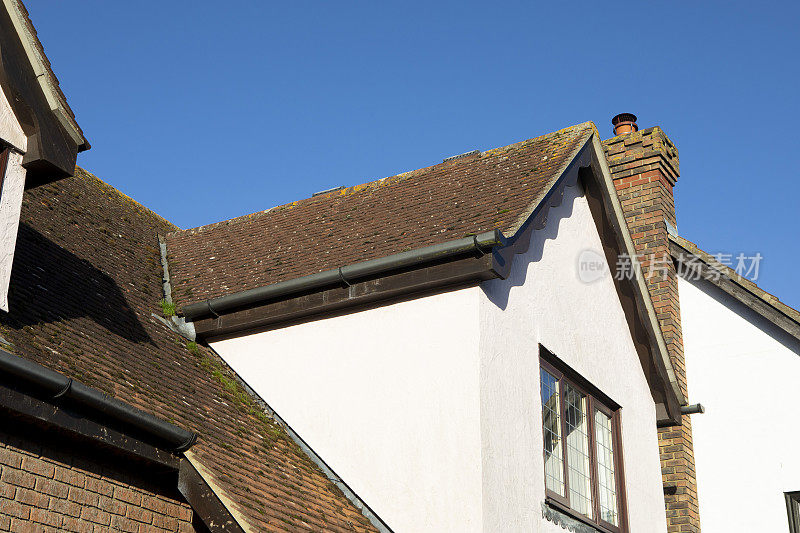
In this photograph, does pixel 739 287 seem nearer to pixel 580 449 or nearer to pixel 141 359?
pixel 580 449

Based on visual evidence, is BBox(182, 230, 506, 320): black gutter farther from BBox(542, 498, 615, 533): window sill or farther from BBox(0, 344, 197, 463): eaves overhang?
BBox(542, 498, 615, 533): window sill

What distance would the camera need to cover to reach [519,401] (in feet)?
27.3

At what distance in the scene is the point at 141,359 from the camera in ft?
25.6

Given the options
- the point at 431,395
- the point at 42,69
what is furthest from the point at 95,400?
the point at 431,395

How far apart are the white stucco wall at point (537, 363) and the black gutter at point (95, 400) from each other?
8.53ft

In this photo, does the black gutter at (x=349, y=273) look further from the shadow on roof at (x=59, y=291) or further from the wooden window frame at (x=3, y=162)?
the wooden window frame at (x=3, y=162)

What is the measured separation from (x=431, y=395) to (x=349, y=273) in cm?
141

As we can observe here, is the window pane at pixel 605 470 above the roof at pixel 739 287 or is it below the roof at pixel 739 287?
below

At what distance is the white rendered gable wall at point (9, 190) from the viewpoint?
Result: 6.61 meters

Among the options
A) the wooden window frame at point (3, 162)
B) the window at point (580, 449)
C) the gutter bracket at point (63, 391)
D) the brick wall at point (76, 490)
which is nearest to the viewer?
the brick wall at point (76, 490)

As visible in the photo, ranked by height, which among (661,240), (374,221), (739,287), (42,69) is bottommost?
(42,69)

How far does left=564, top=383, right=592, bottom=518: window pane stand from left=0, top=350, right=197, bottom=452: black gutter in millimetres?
4463

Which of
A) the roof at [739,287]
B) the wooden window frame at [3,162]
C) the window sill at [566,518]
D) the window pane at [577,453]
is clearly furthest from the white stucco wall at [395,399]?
the roof at [739,287]

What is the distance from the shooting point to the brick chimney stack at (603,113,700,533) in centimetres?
1247
